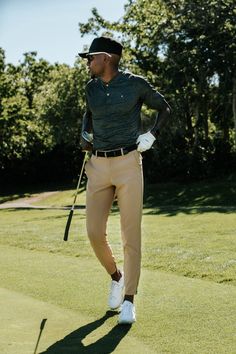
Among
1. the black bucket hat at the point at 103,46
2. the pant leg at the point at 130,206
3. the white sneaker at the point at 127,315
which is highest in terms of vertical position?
the black bucket hat at the point at 103,46

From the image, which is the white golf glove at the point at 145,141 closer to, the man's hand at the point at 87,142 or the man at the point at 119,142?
the man at the point at 119,142

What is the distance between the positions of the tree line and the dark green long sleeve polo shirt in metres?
23.7

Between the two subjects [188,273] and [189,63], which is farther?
[189,63]

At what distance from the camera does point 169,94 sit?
31.2m

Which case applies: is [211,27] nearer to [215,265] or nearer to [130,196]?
[215,265]

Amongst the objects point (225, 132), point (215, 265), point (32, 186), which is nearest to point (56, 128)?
point (32, 186)

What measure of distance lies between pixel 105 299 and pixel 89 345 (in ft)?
5.04

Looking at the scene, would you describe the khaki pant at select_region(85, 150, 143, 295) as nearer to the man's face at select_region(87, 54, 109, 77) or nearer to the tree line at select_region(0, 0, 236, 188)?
the man's face at select_region(87, 54, 109, 77)

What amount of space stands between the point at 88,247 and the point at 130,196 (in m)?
5.24

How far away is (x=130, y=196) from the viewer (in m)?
5.28

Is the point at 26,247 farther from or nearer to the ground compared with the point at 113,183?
nearer to the ground

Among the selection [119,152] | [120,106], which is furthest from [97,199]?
[120,106]

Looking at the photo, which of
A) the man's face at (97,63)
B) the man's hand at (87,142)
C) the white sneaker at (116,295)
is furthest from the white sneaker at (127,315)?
the man's face at (97,63)

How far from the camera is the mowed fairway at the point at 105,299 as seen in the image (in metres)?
4.24
